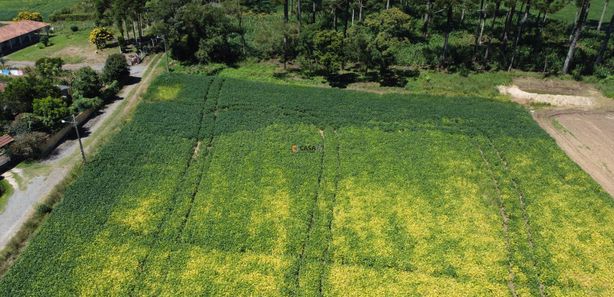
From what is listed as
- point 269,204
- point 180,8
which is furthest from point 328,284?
point 180,8

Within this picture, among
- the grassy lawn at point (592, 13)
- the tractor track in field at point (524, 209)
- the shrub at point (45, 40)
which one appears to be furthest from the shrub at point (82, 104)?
the grassy lawn at point (592, 13)

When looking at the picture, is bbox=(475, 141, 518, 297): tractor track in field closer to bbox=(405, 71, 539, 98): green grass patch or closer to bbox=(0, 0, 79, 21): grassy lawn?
bbox=(405, 71, 539, 98): green grass patch

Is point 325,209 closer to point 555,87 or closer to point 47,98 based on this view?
point 47,98

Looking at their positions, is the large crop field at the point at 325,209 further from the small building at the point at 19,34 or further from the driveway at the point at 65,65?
the small building at the point at 19,34

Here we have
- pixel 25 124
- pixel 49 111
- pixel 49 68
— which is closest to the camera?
pixel 25 124

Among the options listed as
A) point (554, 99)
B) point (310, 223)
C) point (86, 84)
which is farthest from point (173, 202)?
point (554, 99)

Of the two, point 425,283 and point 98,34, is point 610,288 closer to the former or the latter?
point 425,283
